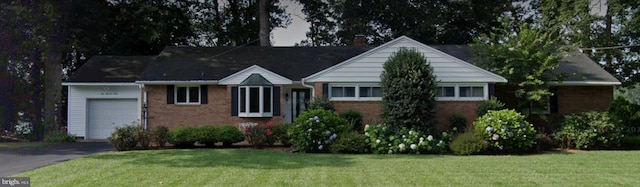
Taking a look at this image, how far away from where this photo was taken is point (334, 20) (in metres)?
32.5

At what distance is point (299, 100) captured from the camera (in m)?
20.0

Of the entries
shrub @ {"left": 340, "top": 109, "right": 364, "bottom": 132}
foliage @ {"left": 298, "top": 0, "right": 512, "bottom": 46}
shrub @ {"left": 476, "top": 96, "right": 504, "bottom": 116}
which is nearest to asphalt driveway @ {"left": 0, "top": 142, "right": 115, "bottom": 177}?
shrub @ {"left": 340, "top": 109, "right": 364, "bottom": 132}

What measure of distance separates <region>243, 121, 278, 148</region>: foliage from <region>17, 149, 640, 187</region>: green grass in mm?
2566

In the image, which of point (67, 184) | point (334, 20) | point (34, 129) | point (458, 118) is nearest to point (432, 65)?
point (458, 118)

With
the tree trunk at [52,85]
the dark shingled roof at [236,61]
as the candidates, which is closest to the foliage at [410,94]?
the dark shingled roof at [236,61]

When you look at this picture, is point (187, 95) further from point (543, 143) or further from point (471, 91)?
point (543, 143)

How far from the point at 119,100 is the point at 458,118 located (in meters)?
14.7

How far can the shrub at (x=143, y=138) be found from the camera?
14.7 metres

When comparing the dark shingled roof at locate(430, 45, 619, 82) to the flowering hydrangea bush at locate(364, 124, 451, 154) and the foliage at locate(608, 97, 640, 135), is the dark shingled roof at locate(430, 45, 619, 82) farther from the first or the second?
the flowering hydrangea bush at locate(364, 124, 451, 154)

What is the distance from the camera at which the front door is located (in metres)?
19.9

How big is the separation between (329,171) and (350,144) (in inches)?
169

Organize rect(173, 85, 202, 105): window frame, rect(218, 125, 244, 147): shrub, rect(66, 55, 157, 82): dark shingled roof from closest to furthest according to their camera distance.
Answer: rect(218, 125, 244, 147): shrub < rect(173, 85, 202, 105): window frame < rect(66, 55, 157, 82): dark shingled roof

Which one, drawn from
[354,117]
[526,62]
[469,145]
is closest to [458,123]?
[469,145]

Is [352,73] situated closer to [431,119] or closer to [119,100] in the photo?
[431,119]
